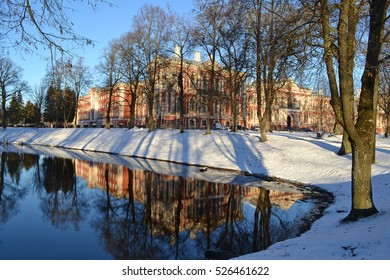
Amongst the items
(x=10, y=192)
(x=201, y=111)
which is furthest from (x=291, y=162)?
(x=201, y=111)

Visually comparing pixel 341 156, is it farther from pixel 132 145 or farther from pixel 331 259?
pixel 132 145

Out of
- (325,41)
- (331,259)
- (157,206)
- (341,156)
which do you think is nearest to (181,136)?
(341,156)

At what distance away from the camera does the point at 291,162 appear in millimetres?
23453

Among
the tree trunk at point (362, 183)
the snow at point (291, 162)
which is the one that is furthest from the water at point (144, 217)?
the tree trunk at point (362, 183)

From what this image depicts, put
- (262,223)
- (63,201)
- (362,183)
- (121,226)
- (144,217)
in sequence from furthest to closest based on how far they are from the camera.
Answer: (63,201)
(144,217)
(262,223)
(121,226)
(362,183)

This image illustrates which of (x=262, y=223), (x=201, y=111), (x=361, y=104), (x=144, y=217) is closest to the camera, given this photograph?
(x=361, y=104)

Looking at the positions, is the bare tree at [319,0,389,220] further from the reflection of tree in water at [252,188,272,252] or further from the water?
the reflection of tree in water at [252,188,272,252]

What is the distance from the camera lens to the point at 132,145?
37812mm

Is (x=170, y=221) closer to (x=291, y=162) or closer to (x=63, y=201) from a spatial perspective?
(x=63, y=201)

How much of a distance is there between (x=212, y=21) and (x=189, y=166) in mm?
14493

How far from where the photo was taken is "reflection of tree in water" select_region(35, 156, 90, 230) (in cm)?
1118

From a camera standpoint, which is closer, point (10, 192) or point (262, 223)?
point (262, 223)

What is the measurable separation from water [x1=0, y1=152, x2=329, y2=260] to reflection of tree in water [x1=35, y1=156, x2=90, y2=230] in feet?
0.10

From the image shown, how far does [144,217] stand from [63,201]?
434 centimetres
